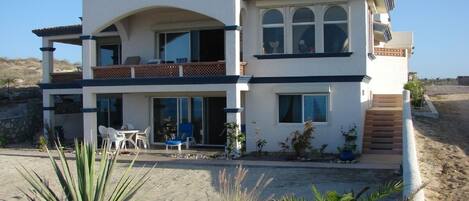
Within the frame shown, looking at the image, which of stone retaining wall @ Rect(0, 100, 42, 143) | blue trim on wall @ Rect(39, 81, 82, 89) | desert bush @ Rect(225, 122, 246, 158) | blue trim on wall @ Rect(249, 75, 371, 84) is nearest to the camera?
desert bush @ Rect(225, 122, 246, 158)

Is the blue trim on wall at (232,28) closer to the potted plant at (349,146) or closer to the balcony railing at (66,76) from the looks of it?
the potted plant at (349,146)

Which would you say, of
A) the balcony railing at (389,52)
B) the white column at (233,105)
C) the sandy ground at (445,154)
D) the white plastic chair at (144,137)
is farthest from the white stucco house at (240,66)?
the balcony railing at (389,52)

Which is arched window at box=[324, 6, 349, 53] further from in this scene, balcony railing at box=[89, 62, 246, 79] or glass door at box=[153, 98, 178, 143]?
glass door at box=[153, 98, 178, 143]

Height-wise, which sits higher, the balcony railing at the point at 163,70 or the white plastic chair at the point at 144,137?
the balcony railing at the point at 163,70

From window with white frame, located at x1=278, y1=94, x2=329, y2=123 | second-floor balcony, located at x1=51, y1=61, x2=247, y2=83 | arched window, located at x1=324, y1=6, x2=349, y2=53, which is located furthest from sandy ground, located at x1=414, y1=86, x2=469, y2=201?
second-floor balcony, located at x1=51, y1=61, x2=247, y2=83

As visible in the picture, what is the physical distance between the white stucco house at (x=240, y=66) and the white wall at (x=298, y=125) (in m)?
0.04

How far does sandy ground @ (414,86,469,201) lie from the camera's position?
9.66 meters

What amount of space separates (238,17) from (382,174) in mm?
7849

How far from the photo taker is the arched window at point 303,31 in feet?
66.2

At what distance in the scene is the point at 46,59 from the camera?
1001 inches

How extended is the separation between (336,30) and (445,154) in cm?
797

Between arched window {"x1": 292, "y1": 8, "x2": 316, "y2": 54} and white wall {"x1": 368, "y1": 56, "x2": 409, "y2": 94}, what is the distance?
716 centimetres

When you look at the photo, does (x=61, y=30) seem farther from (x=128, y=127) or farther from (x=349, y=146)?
(x=349, y=146)

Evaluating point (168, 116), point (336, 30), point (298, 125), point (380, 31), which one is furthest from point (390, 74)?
point (168, 116)
